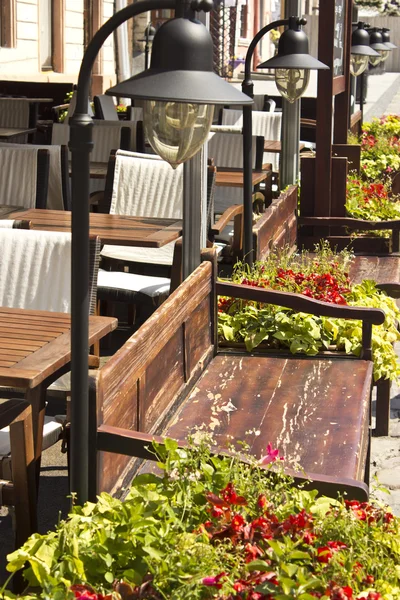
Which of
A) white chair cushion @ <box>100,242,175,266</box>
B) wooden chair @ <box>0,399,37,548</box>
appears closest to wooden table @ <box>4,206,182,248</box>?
white chair cushion @ <box>100,242,175,266</box>

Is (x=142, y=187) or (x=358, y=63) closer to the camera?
(x=142, y=187)

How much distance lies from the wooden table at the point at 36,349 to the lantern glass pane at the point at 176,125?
94 cm

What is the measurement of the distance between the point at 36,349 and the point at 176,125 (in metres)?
1.21

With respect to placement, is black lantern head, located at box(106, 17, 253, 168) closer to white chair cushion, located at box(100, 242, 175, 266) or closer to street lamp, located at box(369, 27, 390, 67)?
white chair cushion, located at box(100, 242, 175, 266)

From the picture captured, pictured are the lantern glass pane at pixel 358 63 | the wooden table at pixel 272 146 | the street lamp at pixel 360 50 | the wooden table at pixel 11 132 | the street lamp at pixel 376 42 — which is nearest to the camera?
the wooden table at pixel 272 146

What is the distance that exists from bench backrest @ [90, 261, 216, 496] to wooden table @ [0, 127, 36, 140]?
649 cm

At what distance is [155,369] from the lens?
11.8 feet

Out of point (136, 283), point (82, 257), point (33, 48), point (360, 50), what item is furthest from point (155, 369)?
point (33, 48)

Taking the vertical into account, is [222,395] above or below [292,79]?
below

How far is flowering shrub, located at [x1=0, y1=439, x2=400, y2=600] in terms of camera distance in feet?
7.38

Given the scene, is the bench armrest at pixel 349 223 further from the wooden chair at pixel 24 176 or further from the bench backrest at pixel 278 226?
the wooden chair at pixel 24 176

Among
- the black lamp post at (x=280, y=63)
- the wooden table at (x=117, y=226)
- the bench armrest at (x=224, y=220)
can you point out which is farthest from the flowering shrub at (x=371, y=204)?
the black lamp post at (x=280, y=63)

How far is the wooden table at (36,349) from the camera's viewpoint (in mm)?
3367

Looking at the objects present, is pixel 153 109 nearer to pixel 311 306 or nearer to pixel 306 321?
pixel 311 306
